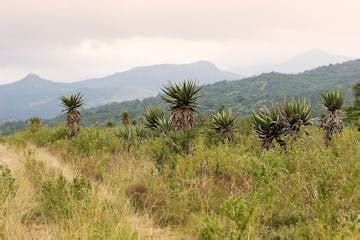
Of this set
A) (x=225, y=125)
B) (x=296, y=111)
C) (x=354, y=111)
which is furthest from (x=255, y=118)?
(x=354, y=111)

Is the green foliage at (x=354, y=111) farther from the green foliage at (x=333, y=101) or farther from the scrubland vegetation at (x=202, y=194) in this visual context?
the scrubland vegetation at (x=202, y=194)

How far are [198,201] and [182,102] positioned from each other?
9.13 m

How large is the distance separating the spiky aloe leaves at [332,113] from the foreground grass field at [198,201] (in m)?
6.23

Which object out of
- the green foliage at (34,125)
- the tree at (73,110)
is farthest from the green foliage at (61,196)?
the green foliage at (34,125)

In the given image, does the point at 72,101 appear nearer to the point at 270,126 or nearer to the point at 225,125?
the point at 225,125

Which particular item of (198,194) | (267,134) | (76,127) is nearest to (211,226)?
(198,194)

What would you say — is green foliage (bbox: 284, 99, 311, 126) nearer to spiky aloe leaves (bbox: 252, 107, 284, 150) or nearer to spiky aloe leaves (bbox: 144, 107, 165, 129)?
spiky aloe leaves (bbox: 252, 107, 284, 150)

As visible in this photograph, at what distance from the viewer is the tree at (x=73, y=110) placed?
24375 millimetres

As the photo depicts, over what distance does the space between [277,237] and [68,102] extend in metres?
19.9

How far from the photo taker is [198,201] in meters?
8.54

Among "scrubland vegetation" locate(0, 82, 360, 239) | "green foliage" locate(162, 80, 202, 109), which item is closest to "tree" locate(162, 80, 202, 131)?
"green foliage" locate(162, 80, 202, 109)

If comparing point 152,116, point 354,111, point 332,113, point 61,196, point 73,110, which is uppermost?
point 73,110

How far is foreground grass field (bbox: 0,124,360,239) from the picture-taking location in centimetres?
581

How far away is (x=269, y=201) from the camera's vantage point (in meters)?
7.44
